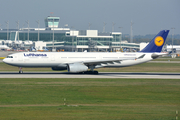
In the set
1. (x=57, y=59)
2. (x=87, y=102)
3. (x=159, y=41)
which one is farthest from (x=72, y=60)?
(x=87, y=102)

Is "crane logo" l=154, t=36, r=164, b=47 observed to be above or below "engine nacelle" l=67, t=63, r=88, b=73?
above

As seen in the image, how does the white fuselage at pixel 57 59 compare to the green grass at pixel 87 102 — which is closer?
the green grass at pixel 87 102

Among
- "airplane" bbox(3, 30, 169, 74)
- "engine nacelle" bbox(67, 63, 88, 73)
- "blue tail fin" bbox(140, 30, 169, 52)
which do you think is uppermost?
"blue tail fin" bbox(140, 30, 169, 52)

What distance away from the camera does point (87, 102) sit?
78.1ft

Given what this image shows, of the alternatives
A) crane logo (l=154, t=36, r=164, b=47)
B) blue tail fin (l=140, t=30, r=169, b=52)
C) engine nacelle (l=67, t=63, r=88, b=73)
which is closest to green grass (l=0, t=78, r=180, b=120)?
engine nacelle (l=67, t=63, r=88, b=73)

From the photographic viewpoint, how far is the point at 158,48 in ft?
177

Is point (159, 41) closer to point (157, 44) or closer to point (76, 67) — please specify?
point (157, 44)

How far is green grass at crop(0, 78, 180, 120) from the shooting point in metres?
18.4

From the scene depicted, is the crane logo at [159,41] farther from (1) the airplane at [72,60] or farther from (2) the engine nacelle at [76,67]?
(2) the engine nacelle at [76,67]

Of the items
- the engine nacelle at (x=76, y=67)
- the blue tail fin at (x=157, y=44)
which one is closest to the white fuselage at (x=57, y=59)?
the engine nacelle at (x=76, y=67)

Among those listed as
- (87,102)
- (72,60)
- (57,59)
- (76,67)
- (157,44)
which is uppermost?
(157,44)

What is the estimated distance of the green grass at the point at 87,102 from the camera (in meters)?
18.4

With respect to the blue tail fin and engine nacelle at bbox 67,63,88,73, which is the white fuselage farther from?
the blue tail fin

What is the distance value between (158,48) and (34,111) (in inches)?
1541
